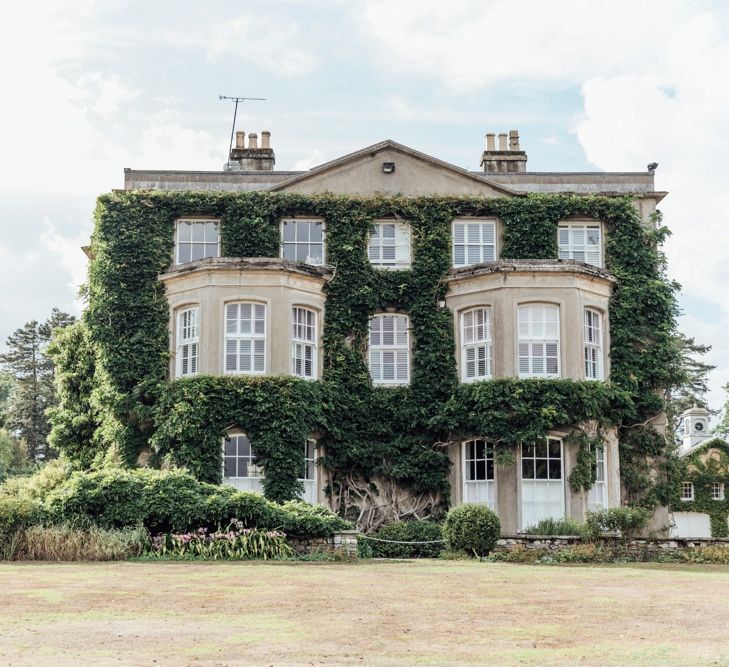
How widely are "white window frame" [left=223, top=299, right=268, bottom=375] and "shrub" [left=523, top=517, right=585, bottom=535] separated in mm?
8071

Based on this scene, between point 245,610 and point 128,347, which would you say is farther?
point 128,347

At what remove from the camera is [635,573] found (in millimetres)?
20297

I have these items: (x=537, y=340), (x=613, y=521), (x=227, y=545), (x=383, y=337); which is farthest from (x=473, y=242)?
(x=227, y=545)

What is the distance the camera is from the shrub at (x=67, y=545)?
21.8 metres

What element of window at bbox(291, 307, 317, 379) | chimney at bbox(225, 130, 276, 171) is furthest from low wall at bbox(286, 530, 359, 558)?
chimney at bbox(225, 130, 276, 171)

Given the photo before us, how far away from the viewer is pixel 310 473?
29844mm

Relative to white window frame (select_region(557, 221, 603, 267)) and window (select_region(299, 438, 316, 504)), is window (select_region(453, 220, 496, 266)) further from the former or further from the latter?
window (select_region(299, 438, 316, 504))

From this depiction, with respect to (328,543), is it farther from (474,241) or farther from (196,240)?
(474,241)

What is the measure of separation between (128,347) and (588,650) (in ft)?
68.9

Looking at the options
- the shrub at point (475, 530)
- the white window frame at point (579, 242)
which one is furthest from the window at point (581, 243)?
the shrub at point (475, 530)

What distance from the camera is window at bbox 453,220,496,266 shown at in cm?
3212

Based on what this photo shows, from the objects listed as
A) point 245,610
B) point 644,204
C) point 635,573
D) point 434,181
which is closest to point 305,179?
point 434,181

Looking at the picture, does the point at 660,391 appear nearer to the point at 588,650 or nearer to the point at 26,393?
the point at 588,650

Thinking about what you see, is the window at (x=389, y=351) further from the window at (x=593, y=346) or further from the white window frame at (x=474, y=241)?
the window at (x=593, y=346)
